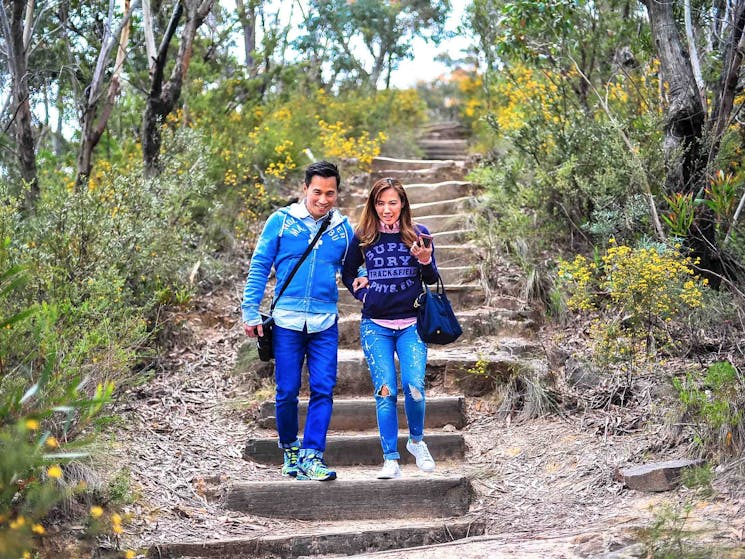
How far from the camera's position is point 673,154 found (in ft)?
19.2

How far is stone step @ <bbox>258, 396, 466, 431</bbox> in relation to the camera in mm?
5527

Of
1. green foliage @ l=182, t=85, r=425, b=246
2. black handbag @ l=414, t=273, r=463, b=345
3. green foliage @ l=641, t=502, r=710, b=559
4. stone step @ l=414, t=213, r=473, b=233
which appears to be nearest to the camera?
green foliage @ l=641, t=502, r=710, b=559

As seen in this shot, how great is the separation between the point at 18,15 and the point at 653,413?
6.08 meters

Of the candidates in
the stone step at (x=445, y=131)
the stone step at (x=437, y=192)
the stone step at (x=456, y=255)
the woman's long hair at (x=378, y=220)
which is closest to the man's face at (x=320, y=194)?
the woman's long hair at (x=378, y=220)

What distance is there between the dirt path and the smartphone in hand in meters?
1.48

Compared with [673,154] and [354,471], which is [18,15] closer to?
[354,471]

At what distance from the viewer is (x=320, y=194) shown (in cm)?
449

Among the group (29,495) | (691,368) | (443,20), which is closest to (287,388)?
(29,495)

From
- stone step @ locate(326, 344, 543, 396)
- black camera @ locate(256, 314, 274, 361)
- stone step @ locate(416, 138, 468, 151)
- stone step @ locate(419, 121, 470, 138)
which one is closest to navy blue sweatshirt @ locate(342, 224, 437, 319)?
black camera @ locate(256, 314, 274, 361)

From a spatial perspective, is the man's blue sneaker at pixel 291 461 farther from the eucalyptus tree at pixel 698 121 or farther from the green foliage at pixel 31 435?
the eucalyptus tree at pixel 698 121

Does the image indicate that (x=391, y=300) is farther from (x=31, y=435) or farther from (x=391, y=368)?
(x=31, y=435)

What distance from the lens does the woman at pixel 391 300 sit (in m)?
4.40

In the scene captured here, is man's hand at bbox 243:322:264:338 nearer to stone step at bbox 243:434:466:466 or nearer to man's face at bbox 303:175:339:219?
man's face at bbox 303:175:339:219

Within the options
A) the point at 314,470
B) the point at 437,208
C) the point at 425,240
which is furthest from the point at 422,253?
the point at 437,208
